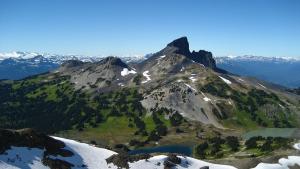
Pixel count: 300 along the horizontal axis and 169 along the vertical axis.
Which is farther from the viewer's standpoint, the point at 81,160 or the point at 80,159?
the point at 80,159

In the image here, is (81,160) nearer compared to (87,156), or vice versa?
(81,160)

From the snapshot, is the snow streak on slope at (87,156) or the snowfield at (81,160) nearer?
the snowfield at (81,160)

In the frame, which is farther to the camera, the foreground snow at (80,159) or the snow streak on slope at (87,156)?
the snow streak on slope at (87,156)

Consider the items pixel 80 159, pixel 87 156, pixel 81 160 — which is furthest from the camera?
pixel 87 156

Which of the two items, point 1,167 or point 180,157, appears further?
point 180,157

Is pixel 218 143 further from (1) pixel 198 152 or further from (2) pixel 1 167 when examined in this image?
(2) pixel 1 167

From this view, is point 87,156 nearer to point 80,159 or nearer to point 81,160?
point 80,159

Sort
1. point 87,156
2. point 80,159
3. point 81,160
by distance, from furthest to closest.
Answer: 1. point 87,156
2. point 80,159
3. point 81,160

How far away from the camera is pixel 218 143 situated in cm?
19588

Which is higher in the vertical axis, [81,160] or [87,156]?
[87,156]

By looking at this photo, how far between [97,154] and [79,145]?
490cm

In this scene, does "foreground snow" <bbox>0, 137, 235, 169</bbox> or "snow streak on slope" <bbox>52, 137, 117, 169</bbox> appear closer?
"foreground snow" <bbox>0, 137, 235, 169</bbox>

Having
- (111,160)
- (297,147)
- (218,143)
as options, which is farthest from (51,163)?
(218,143)

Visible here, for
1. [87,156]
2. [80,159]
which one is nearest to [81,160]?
[80,159]
